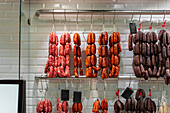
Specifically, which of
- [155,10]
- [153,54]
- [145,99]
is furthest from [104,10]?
[145,99]

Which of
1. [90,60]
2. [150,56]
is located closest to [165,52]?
[150,56]

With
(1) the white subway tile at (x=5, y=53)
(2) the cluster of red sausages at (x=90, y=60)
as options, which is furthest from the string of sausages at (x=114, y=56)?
(1) the white subway tile at (x=5, y=53)

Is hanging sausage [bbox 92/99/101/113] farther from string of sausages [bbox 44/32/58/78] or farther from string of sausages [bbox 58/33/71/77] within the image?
string of sausages [bbox 44/32/58/78]

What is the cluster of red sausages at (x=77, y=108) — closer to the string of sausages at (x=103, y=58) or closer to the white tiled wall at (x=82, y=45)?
the white tiled wall at (x=82, y=45)

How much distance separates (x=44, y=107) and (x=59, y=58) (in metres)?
0.60

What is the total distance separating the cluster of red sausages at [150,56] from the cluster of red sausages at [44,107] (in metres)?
1.09

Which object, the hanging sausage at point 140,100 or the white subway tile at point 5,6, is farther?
the hanging sausage at point 140,100

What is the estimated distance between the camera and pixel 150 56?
2457mm

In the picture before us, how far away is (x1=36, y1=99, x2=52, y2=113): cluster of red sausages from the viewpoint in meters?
2.44

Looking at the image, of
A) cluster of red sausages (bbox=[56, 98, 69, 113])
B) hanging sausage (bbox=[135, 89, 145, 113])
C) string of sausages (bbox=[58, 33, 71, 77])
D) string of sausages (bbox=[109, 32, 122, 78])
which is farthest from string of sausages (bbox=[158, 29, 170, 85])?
cluster of red sausages (bbox=[56, 98, 69, 113])

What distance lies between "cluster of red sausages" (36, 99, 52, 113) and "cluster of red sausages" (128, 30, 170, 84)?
109 centimetres

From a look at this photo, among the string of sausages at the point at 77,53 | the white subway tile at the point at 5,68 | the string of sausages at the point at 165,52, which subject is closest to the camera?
the white subway tile at the point at 5,68

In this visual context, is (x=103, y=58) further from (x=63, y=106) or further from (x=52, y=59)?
(x=63, y=106)

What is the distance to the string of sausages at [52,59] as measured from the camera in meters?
2.46
